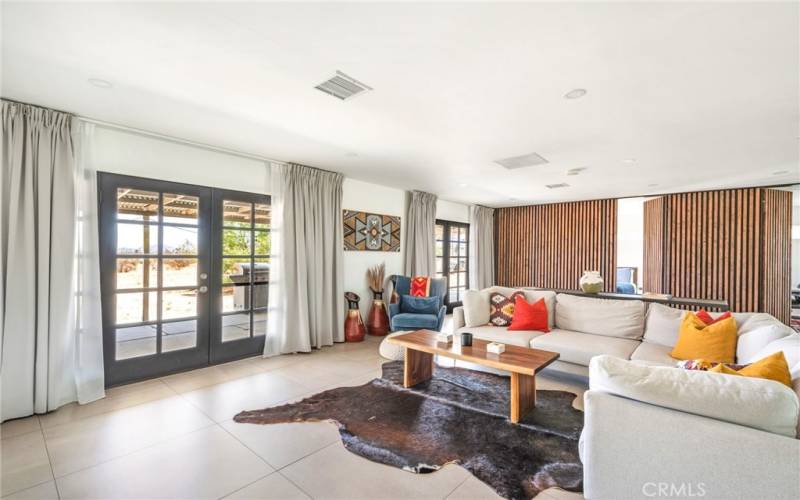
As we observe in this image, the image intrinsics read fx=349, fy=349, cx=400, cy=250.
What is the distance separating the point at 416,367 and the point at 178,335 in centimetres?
262

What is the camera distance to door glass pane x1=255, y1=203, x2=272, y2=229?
14.4 feet

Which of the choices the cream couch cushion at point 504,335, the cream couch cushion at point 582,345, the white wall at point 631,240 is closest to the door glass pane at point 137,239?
the cream couch cushion at point 504,335

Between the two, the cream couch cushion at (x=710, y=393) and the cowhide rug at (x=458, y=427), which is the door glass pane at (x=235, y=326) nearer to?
the cowhide rug at (x=458, y=427)

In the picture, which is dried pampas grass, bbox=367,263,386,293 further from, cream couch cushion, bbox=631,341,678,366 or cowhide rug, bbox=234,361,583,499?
cream couch cushion, bbox=631,341,678,366

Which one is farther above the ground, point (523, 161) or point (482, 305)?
point (523, 161)

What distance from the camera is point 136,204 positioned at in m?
3.48

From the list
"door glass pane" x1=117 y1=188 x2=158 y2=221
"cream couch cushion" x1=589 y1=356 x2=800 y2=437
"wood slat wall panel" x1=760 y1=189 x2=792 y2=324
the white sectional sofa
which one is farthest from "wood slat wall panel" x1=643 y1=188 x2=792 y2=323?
"door glass pane" x1=117 y1=188 x2=158 y2=221

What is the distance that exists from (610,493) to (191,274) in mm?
4048

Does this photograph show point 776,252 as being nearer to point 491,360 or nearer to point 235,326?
point 491,360

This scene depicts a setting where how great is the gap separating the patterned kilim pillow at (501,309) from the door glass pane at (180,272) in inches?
137

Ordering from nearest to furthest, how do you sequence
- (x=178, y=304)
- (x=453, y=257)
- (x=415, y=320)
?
1. (x=178, y=304)
2. (x=415, y=320)
3. (x=453, y=257)

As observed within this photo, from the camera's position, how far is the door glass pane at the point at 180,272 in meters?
3.67

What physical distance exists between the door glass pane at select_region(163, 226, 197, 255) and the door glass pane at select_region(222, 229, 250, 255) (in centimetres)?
31

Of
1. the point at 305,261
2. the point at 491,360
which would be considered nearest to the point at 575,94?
the point at 491,360
